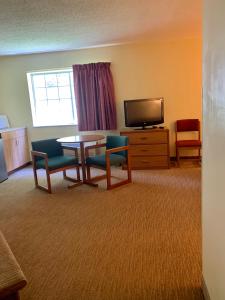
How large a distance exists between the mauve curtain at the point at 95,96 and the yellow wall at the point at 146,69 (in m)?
0.19

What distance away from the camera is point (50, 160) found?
3.97 meters

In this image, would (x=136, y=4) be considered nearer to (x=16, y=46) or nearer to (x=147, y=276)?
(x=16, y=46)

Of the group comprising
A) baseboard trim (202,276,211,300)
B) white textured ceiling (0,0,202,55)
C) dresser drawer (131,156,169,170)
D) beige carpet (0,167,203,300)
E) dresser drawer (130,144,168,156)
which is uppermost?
white textured ceiling (0,0,202,55)

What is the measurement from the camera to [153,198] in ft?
10.9

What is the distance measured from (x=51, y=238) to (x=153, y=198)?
1.46 metres

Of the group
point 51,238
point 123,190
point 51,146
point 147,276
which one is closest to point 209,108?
point 147,276

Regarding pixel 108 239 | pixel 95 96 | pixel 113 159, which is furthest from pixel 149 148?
pixel 108 239

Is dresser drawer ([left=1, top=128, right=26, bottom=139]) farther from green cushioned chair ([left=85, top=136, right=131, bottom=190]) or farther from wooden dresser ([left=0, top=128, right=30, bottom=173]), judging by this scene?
green cushioned chair ([left=85, top=136, right=131, bottom=190])

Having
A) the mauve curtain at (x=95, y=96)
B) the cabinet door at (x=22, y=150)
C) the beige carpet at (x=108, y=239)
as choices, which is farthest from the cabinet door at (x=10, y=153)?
the mauve curtain at (x=95, y=96)

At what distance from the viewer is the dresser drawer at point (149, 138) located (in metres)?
4.61

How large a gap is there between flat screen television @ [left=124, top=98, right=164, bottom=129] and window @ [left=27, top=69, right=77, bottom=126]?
1306 mm

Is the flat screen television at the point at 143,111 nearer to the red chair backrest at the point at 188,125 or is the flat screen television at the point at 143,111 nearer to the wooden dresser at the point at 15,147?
the red chair backrest at the point at 188,125

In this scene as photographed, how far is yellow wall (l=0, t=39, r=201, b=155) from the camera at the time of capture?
4855mm

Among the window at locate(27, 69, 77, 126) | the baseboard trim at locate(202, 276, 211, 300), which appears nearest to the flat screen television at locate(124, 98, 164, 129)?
the window at locate(27, 69, 77, 126)
